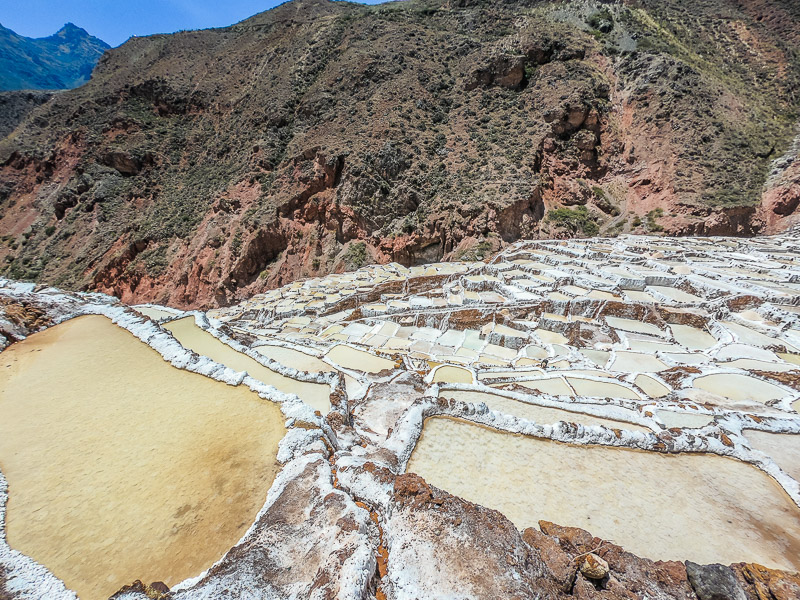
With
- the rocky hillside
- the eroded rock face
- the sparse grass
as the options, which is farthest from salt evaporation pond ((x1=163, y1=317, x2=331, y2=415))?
the sparse grass

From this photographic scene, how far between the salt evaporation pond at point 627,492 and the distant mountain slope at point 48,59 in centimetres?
12211

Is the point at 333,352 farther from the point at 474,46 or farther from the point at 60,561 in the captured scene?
the point at 474,46

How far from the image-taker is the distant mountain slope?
83562mm

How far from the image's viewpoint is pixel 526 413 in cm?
627

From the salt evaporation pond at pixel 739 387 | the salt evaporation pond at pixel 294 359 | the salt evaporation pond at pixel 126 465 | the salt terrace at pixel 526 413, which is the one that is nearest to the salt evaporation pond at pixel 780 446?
the salt terrace at pixel 526 413

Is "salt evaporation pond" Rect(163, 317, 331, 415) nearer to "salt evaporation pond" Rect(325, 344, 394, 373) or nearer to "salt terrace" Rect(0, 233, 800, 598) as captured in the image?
"salt terrace" Rect(0, 233, 800, 598)

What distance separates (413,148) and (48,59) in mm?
147318

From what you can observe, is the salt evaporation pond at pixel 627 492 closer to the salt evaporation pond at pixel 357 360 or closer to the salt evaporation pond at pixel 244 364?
the salt evaporation pond at pixel 244 364

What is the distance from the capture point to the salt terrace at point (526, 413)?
3471 mm

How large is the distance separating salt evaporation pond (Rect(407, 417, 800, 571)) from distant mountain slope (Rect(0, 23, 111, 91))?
401 feet

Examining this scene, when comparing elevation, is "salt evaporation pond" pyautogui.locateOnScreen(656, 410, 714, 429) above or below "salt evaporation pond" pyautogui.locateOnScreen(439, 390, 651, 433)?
below

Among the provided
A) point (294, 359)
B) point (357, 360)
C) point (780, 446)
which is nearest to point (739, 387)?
point (780, 446)

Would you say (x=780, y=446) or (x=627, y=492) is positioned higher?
(x=627, y=492)

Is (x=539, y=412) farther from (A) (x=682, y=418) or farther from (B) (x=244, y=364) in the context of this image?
(B) (x=244, y=364)
